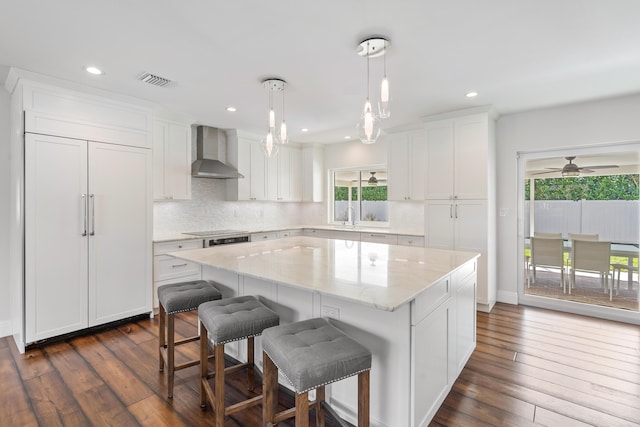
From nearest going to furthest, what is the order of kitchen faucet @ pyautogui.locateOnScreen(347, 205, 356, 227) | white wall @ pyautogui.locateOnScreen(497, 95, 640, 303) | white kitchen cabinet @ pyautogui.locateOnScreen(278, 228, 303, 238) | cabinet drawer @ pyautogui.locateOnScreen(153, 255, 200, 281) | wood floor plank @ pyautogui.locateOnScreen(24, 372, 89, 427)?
wood floor plank @ pyautogui.locateOnScreen(24, 372, 89, 427) < white wall @ pyautogui.locateOnScreen(497, 95, 640, 303) < cabinet drawer @ pyautogui.locateOnScreen(153, 255, 200, 281) < white kitchen cabinet @ pyautogui.locateOnScreen(278, 228, 303, 238) < kitchen faucet @ pyautogui.locateOnScreen(347, 205, 356, 227)

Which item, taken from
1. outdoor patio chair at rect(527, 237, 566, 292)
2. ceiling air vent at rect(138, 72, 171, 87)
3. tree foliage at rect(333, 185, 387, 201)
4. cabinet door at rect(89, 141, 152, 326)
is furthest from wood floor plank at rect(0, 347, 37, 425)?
outdoor patio chair at rect(527, 237, 566, 292)

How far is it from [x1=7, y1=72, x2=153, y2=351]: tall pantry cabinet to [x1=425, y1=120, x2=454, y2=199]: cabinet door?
3.58 metres

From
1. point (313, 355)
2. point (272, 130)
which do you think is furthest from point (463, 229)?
point (313, 355)

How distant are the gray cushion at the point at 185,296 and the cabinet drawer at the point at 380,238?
2.99 m

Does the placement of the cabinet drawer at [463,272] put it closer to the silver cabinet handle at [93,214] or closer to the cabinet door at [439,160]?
the cabinet door at [439,160]

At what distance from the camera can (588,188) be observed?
379 centimetres

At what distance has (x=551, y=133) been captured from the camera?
387 cm

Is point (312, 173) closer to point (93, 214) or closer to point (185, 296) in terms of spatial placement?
point (93, 214)

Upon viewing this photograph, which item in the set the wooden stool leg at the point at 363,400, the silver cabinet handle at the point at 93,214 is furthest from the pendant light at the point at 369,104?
the silver cabinet handle at the point at 93,214

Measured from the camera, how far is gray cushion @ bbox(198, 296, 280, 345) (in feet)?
5.61

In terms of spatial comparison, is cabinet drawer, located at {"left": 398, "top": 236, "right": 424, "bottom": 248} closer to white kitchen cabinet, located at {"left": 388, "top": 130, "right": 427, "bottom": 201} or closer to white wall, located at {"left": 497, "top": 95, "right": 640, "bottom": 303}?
white kitchen cabinet, located at {"left": 388, "top": 130, "right": 427, "bottom": 201}

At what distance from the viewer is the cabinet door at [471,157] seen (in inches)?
150

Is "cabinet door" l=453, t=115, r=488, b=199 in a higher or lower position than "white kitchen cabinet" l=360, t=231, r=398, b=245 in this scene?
higher

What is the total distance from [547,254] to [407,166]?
223 centimetres
